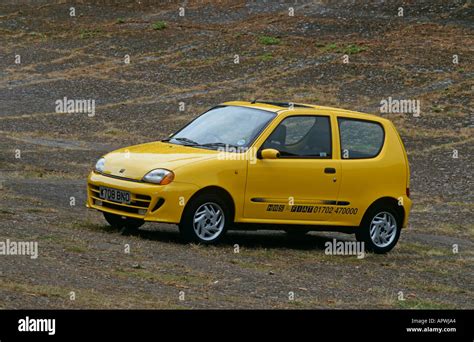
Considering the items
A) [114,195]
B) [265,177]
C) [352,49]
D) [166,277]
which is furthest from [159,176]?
[352,49]

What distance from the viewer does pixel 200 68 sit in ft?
114

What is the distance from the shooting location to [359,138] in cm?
1483

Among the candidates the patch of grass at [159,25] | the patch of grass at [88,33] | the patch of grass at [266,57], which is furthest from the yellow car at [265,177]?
the patch of grass at [88,33]

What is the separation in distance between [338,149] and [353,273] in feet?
6.48

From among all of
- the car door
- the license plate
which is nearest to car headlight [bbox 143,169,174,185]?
the license plate

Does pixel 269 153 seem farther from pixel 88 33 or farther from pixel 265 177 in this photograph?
pixel 88 33

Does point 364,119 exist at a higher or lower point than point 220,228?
higher

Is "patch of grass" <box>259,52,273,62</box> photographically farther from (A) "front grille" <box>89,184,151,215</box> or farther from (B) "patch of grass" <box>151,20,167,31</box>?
(A) "front grille" <box>89,184,151,215</box>

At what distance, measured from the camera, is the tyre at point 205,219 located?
13477mm

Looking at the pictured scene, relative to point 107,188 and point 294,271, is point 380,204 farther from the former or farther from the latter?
point 107,188

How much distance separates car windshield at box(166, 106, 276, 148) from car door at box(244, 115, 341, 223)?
0.80 ft

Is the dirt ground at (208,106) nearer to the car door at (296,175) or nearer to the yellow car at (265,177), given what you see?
the yellow car at (265,177)

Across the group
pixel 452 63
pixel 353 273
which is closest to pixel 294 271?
pixel 353 273

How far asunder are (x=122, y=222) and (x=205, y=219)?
4.68 feet
